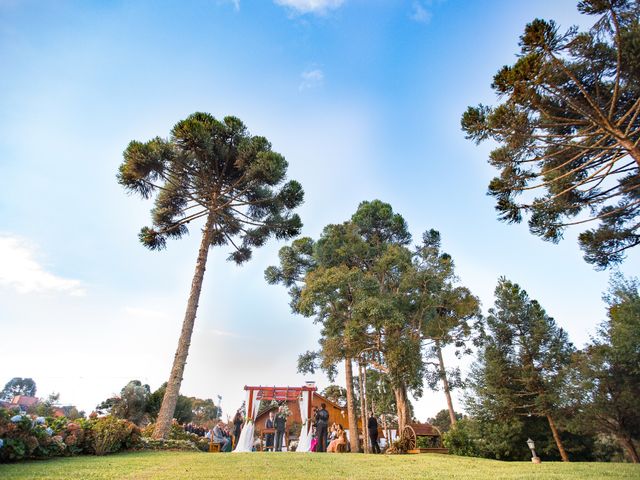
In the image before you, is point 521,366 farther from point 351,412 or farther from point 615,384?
point 351,412

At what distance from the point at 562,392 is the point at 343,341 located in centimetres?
1227

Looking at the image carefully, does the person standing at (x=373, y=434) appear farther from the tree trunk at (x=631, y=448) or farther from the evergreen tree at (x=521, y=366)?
the tree trunk at (x=631, y=448)

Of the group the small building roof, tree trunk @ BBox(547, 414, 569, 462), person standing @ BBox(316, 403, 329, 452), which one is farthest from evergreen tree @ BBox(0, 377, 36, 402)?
tree trunk @ BBox(547, 414, 569, 462)

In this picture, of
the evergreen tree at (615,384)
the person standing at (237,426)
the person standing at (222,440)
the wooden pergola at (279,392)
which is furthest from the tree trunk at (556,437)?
the person standing at (222,440)

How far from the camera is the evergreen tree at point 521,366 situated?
731 inches

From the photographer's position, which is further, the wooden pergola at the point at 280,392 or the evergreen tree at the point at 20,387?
the evergreen tree at the point at 20,387

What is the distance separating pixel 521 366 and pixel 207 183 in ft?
66.1

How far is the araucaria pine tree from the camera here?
13.0 metres

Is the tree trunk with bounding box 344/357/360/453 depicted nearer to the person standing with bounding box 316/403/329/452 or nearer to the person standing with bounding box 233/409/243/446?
the person standing with bounding box 316/403/329/452

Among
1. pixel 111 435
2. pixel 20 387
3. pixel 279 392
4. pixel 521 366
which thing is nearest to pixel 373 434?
pixel 111 435

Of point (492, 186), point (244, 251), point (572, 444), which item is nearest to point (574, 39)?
point (492, 186)

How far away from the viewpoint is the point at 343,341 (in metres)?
15.7

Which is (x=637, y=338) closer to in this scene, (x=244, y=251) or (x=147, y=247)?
(x=244, y=251)

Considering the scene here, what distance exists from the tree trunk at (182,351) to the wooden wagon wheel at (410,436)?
8.82m
